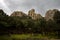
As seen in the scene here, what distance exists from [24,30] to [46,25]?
7.72m

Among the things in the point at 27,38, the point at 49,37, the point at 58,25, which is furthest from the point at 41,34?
the point at 58,25

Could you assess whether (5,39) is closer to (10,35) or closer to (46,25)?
(10,35)

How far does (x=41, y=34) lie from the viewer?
43.9 metres

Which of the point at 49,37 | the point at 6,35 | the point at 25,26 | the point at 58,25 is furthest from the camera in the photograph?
the point at 58,25

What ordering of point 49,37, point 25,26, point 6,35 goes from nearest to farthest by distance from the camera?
point 6,35 → point 49,37 → point 25,26

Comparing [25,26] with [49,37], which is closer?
[49,37]

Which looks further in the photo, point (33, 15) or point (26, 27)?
point (33, 15)

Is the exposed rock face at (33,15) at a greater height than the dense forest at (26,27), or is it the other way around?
the exposed rock face at (33,15)

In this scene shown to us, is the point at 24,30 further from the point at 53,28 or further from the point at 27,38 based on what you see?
the point at 53,28

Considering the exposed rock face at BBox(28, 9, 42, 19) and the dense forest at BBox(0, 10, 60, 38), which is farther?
the exposed rock face at BBox(28, 9, 42, 19)

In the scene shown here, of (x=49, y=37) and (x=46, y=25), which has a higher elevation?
(x=46, y=25)

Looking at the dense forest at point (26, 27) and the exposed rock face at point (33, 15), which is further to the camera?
the exposed rock face at point (33, 15)

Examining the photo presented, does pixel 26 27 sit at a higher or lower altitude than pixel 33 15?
lower

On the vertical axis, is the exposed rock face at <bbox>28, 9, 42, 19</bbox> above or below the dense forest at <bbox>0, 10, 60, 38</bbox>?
above
